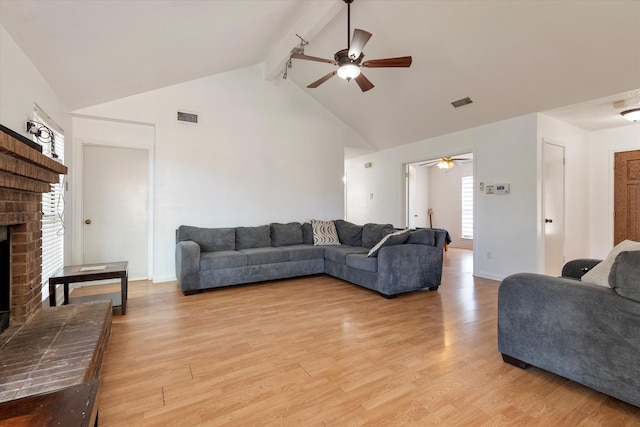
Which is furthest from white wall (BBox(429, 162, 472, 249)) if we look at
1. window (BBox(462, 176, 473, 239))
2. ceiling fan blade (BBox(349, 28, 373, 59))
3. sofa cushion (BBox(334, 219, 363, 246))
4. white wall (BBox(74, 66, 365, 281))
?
ceiling fan blade (BBox(349, 28, 373, 59))

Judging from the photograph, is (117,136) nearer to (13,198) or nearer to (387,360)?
(13,198)

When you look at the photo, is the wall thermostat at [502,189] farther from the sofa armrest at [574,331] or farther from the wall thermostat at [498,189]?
the sofa armrest at [574,331]

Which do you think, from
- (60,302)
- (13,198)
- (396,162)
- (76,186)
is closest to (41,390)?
(13,198)

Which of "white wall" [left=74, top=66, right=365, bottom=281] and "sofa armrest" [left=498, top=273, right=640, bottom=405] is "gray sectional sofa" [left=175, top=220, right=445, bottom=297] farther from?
"sofa armrest" [left=498, top=273, right=640, bottom=405]

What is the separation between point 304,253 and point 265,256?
2.10 ft

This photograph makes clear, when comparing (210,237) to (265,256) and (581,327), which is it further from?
(581,327)

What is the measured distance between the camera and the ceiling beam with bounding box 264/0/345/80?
11.3 feet

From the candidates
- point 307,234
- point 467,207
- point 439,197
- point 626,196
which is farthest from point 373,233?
point 439,197

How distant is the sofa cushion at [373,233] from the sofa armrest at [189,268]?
2.54 metres

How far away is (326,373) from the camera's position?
6.48ft

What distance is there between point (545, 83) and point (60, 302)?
6.30m

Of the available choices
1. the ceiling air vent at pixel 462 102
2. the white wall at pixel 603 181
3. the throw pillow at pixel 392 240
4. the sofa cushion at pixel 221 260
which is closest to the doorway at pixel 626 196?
the white wall at pixel 603 181

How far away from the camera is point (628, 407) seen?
165 cm

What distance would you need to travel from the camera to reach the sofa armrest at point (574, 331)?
1.55m
